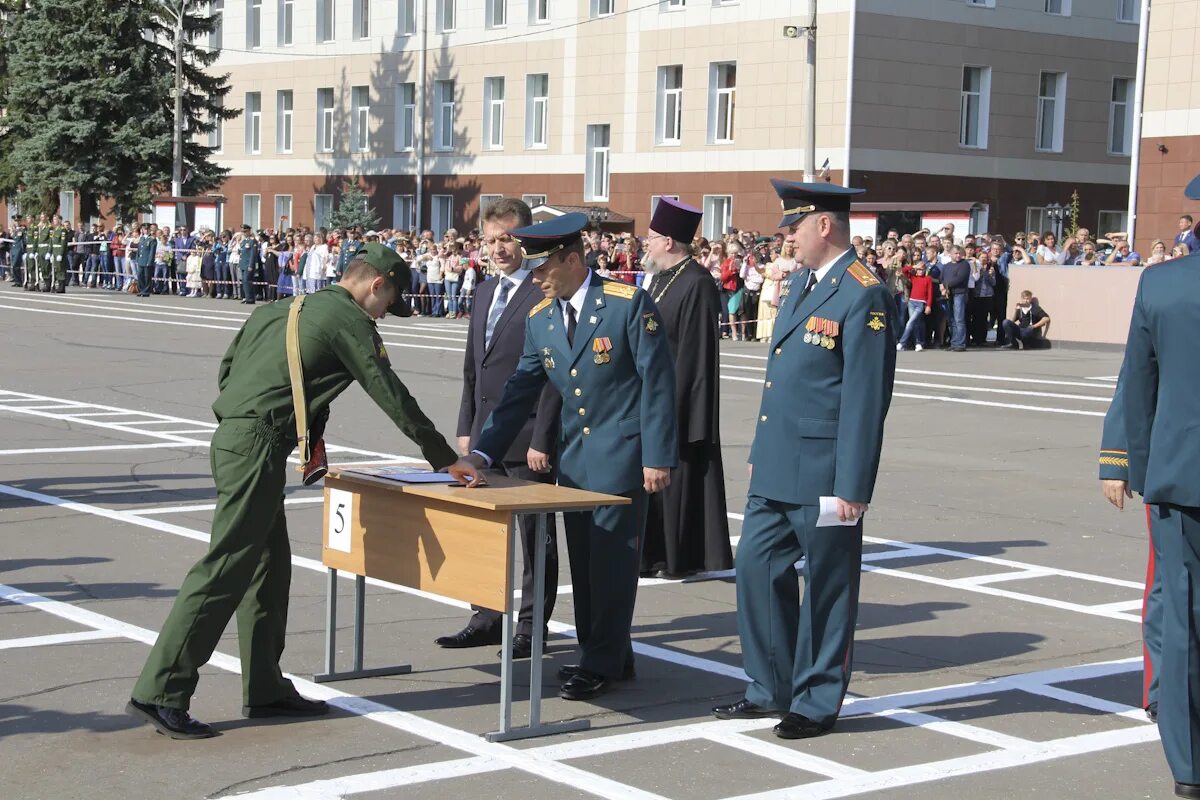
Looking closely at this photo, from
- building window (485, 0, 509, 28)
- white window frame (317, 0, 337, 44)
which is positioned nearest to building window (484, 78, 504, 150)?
building window (485, 0, 509, 28)

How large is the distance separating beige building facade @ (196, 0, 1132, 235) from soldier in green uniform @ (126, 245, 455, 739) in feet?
95.8

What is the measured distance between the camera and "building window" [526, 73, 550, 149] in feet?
169

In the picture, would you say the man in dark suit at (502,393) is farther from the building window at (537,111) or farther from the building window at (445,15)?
the building window at (445,15)

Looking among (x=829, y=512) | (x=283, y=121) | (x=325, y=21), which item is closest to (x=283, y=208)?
(x=283, y=121)

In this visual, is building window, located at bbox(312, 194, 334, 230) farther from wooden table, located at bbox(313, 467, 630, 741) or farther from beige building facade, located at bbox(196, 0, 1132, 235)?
wooden table, located at bbox(313, 467, 630, 741)

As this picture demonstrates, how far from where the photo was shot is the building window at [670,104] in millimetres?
47250

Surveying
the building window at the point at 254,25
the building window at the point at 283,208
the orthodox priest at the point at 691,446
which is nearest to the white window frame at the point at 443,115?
the building window at the point at 283,208

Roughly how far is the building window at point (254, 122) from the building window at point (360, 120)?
16.6ft

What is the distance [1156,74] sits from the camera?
3609 centimetres

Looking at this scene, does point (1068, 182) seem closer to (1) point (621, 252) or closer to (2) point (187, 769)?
(1) point (621, 252)

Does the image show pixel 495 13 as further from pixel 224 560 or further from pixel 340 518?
pixel 224 560

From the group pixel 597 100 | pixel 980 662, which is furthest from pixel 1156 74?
pixel 980 662

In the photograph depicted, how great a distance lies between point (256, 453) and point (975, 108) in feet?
137

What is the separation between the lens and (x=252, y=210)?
63094mm
